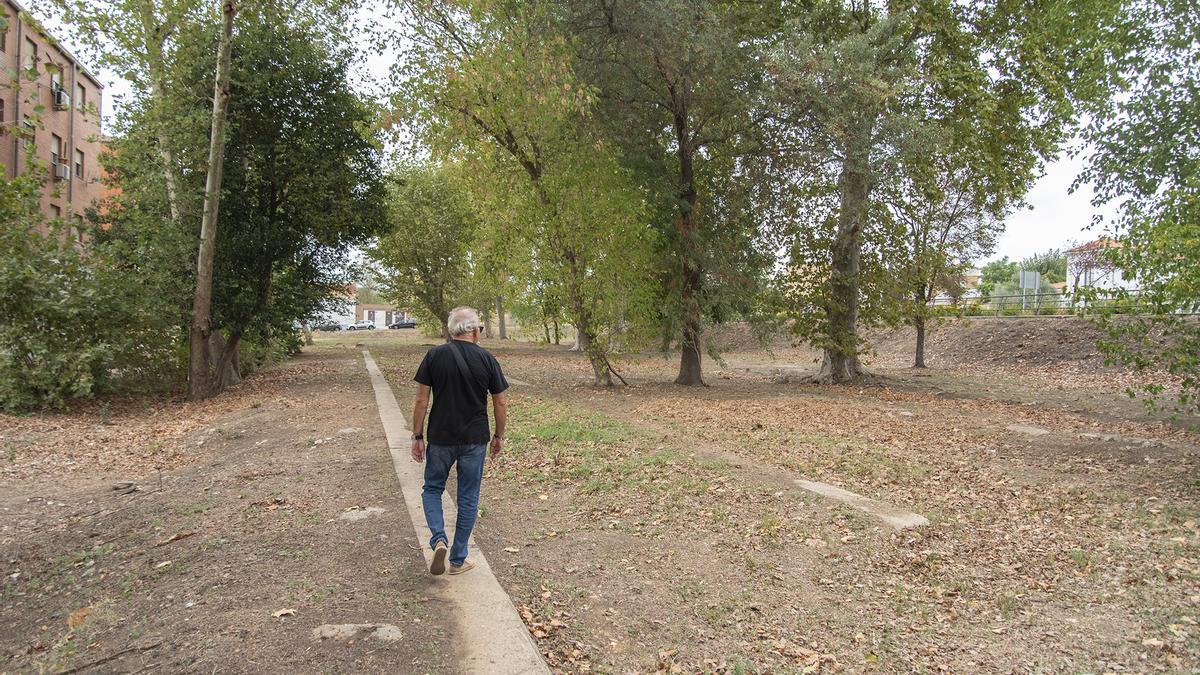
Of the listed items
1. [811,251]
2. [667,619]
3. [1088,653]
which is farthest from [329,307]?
[1088,653]

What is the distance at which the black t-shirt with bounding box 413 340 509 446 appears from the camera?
4617 millimetres

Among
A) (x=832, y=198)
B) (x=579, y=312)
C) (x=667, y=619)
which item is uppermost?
(x=832, y=198)

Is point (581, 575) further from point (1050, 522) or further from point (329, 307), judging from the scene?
point (329, 307)

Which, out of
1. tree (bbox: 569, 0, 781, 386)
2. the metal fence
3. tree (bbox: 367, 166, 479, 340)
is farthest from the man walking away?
tree (bbox: 367, 166, 479, 340)

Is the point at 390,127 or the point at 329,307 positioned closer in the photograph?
the point at 390,127

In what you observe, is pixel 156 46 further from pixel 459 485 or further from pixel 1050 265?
pixel 1050 265

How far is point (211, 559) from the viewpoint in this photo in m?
5.03

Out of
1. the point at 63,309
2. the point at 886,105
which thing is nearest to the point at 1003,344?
the point at 886,105

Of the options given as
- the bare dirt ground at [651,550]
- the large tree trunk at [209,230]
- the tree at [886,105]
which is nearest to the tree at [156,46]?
the large tree trunk at [209,230]

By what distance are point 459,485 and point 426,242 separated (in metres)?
30.6

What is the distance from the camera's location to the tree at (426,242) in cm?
3322

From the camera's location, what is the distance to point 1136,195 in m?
9.18

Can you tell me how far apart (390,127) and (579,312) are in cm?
531

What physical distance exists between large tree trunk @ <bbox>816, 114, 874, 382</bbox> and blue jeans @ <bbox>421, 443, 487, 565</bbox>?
1164 centimetres
